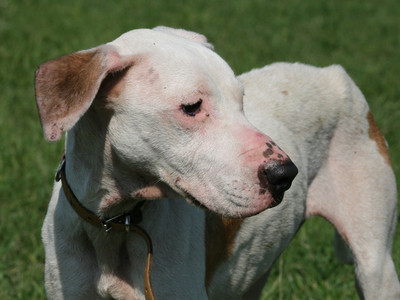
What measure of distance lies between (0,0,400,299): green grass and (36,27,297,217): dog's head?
6.83ft

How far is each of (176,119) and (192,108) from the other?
81 mm

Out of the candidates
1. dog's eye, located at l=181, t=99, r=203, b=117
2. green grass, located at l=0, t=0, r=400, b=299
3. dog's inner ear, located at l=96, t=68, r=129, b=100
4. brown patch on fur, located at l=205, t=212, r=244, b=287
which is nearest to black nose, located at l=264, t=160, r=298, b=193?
dog's eye, located at l=181, t=99, r=203, b=117

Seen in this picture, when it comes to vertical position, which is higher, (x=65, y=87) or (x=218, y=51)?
(x=65, y=87)

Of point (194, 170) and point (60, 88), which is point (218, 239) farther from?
point (60, 88)

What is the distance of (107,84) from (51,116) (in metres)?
0.28

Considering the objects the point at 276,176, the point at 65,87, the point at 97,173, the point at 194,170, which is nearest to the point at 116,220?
the point at 97,173

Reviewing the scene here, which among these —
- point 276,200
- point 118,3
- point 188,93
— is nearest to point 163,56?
point 188,93

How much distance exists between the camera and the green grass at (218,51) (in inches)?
231

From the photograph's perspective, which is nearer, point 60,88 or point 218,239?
point 60,88

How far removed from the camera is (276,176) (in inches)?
131

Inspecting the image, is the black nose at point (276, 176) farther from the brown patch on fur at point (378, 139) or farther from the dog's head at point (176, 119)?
the brown patch on fur at point (378, 139)

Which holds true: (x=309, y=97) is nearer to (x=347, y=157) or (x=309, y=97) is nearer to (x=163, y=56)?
(x=347, y=157)

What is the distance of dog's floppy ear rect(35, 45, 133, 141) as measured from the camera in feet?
11.2

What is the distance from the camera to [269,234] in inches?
192
